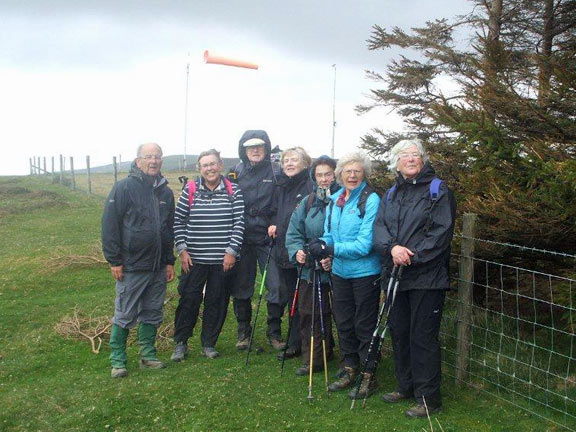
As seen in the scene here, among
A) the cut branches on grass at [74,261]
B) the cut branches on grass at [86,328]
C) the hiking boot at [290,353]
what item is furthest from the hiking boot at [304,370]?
the cut branches on grass at [74,261]

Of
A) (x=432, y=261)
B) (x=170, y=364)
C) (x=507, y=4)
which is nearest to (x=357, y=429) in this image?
(x=432, y=261)

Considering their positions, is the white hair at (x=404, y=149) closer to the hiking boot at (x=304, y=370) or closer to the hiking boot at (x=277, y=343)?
the hiking boot at (x=304, y=370)

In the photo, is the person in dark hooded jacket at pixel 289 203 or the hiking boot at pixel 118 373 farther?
the person in dark hooded jacket at pixel 289 203

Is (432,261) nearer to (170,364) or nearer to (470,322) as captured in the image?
(470,322)

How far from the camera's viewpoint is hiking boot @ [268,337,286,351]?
7.45 meters

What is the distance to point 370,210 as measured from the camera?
5.63 m

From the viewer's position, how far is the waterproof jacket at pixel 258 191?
7.18 m

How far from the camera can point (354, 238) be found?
5.68 m

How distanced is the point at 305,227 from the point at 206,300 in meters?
1.73

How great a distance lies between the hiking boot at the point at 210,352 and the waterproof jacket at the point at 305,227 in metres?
1.66

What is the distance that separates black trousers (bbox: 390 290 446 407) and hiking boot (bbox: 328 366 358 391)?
2.18 ft

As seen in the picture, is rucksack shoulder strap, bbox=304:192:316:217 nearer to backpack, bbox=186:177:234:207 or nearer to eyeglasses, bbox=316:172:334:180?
eyeglasses, bbox=316:172:334:180

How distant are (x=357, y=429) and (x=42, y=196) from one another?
25284 mm

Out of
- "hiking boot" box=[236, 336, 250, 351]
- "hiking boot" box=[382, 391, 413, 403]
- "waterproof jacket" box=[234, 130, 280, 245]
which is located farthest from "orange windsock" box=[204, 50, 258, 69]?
"hiking boot" box=[382, 391, 413, 403]
